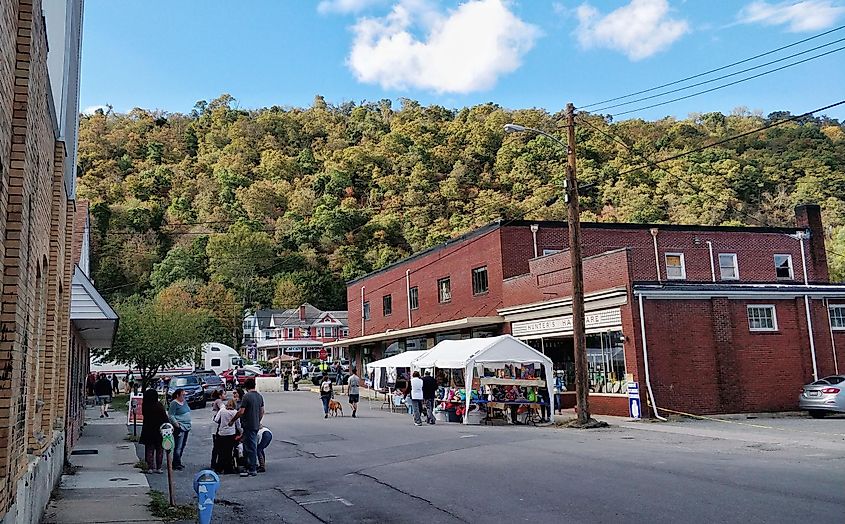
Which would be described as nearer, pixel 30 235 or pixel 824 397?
pixel 30 235

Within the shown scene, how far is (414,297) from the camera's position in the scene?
→ 43.2 metres

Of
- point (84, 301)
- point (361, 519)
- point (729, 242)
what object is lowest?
point (361, 519)

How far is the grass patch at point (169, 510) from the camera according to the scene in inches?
388

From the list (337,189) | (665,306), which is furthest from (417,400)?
(337,189)

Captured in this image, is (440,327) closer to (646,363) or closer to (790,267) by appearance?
(646,363)

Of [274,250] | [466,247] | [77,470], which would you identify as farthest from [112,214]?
[77,470]

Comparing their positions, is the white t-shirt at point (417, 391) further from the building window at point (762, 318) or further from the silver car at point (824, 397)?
the silver car at point (824, 397)

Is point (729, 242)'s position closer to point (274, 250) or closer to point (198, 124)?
point (274, 250)

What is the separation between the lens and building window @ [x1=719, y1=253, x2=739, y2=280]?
34406 millimetres

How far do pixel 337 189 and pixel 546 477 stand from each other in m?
86.4

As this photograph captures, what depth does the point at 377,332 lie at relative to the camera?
49.0 m

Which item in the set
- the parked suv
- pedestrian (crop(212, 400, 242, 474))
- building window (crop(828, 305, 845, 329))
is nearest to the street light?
building window (crop(828, 305, 845, 329))

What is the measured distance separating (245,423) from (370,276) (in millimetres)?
37160

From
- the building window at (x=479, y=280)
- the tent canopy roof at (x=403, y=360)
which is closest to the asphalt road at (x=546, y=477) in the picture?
the tent canopy roof at (x=403, y=360)
